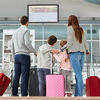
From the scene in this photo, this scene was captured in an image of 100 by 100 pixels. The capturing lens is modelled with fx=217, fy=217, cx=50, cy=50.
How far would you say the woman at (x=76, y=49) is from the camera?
307cm

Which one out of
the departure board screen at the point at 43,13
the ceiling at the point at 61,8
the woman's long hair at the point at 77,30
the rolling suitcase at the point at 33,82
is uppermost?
the ceiling at the point at 61,8

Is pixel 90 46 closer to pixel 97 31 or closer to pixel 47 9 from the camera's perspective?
pixel 97 31

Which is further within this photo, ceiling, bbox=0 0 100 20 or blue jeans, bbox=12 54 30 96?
ceiling, bbox=0 0 100 20

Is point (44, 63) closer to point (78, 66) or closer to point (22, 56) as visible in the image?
point (22, 56)

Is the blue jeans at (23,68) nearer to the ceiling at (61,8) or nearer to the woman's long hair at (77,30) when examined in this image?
the woman's long hair at (77,30)

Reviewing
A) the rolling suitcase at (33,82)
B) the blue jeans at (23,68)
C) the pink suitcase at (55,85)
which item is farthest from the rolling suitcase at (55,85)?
the rolling suitcase at (33,82)

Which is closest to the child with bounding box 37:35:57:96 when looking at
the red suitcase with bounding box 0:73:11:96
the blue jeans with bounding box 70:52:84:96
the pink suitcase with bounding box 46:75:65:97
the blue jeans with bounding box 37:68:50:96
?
the blue jeans with bounding box 37:68:50:96

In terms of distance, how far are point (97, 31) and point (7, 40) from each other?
2923mm

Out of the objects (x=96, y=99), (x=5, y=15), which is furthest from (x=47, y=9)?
(x=96, y=99)

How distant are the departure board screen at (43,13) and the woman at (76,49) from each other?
2.09m

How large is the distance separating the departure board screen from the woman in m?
2.09

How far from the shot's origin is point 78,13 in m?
7.08

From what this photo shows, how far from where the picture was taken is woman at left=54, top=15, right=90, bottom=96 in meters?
3.07

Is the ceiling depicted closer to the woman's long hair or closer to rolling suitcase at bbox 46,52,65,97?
the woman's long hair
